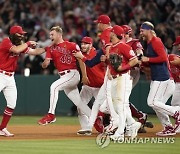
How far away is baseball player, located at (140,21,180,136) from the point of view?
1395cm

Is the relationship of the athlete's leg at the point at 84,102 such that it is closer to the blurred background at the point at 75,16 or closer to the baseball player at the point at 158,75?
the baseball player at the point at 158,75

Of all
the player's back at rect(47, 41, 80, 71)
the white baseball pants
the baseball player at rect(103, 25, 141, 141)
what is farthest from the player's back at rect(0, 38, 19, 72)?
the baseball player at rect(103, 25, 141, 141)

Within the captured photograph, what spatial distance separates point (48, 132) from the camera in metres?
15.3

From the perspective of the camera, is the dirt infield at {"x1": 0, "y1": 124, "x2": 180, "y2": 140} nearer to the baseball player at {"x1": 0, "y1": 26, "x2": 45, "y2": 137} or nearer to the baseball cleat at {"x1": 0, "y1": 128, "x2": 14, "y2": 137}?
the baseball cleat at {"x1": 0, "y1": 128, "x2": 14, "y2": 137}

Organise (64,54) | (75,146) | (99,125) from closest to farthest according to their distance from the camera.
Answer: (75,146)
(64,54)
(99,125)

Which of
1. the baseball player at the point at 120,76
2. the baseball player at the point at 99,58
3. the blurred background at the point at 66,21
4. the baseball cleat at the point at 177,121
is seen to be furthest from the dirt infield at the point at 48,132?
the blurred background at the point at 66,21

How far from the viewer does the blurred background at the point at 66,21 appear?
21.5 metres

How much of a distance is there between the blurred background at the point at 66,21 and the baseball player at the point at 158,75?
20.2 ft

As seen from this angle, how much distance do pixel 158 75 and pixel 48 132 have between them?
2.84 m

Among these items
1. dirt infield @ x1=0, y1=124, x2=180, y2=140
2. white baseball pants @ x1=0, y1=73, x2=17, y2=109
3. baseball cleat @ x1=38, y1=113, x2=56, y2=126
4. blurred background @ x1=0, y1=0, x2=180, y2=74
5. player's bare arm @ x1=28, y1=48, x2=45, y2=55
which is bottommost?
dirt infield @ x1=0, y1=124, x2=180, y2=140

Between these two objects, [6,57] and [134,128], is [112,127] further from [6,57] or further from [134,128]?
[6,57]

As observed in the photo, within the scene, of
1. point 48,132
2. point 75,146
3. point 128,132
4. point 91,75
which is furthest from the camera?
point 48,132

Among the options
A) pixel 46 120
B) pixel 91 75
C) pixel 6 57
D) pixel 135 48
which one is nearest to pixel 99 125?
pixel 91 75

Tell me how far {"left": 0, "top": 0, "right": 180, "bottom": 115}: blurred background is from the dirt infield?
3.96 m
